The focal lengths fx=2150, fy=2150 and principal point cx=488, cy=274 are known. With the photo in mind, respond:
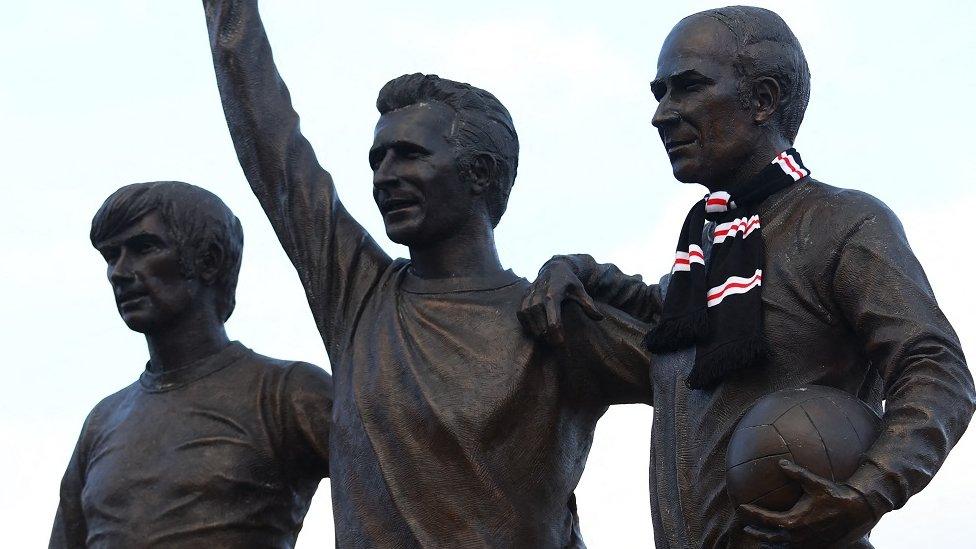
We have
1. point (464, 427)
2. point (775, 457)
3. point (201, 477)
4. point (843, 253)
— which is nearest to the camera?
point (775, 457)

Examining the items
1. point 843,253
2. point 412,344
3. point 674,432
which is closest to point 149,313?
point 412,344

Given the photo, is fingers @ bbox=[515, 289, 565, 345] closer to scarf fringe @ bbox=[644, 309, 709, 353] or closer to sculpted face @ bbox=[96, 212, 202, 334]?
scarf fringe @ bbox=[644, 309, 709, 353]

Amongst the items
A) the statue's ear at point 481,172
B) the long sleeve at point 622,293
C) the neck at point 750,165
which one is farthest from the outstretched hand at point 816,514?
the statue's ear at point 481,172

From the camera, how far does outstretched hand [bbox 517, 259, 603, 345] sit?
30.8 feet

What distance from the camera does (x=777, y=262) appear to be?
8391mm

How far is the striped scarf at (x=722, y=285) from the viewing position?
8289mm

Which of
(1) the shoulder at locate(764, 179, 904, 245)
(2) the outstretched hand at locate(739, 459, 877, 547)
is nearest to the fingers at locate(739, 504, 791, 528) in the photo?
(2) the outstretched hand at locate(739, 459, 877, 547)

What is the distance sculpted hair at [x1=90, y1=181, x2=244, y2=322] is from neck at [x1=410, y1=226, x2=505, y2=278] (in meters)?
1.12

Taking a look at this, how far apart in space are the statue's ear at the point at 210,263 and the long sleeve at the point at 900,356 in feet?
11.5

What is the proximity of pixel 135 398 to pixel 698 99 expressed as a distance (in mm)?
3493

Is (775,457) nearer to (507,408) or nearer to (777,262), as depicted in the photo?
(777,262)

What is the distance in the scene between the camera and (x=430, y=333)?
31.9ft

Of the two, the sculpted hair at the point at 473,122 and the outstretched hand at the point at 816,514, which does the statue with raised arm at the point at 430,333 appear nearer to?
the sculpted hair at the point at 473,122

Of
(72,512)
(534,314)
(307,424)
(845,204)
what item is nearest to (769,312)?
(845,204)
